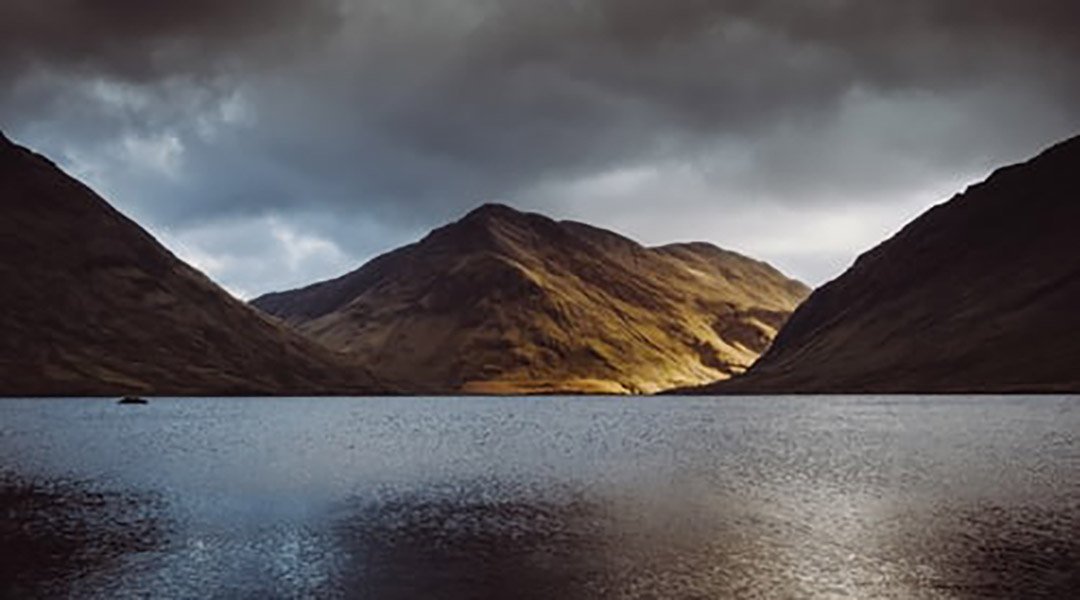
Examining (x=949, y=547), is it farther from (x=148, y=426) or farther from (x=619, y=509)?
(x=148, y=426)

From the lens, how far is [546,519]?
47125 mm

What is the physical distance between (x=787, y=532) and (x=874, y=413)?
11839 cm

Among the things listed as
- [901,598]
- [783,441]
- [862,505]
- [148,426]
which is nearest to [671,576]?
[901,598]

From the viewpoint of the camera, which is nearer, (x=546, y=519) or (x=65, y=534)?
(x=65, y=534)

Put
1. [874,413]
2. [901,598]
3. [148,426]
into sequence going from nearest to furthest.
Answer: [901,598], [148,426], [874,413]

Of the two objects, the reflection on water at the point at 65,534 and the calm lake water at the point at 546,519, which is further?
the reflection on water at the point at 65,534

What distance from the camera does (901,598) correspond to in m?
29.7

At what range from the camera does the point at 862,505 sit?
50.0 meters

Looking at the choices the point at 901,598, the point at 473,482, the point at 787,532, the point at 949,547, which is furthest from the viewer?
the point at 473,482

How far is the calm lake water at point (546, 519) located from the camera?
32.3m

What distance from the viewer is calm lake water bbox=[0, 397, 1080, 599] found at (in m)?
32.3

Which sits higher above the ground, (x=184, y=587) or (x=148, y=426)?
(x=148, y=426)

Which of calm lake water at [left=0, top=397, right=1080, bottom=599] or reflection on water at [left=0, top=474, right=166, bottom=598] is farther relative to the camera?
reflection on water at [left=0, top=474, right=166, bottom=598]

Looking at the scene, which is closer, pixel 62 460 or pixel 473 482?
pixel 473 482
